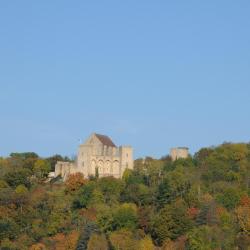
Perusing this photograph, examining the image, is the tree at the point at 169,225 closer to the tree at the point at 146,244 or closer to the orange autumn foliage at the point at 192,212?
the tree at the point at 146,244

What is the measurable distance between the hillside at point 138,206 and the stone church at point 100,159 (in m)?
1.00

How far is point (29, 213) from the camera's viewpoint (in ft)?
206

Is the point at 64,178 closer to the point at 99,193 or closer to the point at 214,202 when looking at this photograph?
the point at 99,193

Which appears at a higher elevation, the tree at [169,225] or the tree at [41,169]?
the tree at [41,169]

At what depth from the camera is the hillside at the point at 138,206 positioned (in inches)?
2237

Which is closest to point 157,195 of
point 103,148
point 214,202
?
point 214,202

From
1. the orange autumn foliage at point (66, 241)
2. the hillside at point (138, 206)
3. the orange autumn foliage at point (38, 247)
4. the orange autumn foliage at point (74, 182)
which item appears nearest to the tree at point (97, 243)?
the hillside at point (138, 206)

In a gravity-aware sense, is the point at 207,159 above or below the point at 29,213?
above

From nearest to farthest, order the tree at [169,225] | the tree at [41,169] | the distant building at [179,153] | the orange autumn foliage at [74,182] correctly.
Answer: the tree at [169,225] → the orange autumn foliage at [74,182] → the tree at [41,169] → the distant building at [179,153]

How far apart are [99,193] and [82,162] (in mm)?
5303

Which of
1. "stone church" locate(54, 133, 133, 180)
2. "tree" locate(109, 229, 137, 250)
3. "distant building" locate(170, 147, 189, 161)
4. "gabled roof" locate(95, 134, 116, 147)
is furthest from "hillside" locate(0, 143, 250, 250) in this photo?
"gabled roof" locate(95, 134, 116, 147)

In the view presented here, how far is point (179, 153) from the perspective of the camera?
75.5 m

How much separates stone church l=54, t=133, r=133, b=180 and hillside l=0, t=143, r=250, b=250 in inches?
39.4

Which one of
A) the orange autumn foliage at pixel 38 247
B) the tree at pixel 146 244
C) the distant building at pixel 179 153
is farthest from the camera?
the distant building at pixel 179 153
